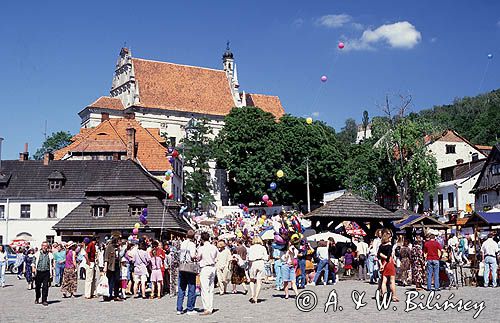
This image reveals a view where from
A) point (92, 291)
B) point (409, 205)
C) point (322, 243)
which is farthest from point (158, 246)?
point (409, 205)

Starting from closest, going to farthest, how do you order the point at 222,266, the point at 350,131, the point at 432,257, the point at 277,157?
the point at 432,257 → the point at 222,266 → the point at 277,157 → the point at 350,131

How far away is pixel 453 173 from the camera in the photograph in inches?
2623

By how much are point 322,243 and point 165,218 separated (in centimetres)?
2238

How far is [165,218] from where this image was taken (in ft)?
141

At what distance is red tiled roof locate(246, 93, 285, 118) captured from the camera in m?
117

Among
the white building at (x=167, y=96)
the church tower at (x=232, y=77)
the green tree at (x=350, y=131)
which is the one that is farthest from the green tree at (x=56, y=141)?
the green tree at (x=350, y=131)

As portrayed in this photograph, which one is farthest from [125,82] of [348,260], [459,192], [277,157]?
[348,260]

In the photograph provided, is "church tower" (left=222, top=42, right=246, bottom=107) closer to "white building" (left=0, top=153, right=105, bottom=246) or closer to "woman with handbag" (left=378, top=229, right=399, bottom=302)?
"white building" (left=0, top=153, right=105, bottom=246)

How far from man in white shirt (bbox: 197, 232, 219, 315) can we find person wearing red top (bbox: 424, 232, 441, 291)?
7.16 m

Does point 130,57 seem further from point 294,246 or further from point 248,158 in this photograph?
point 294,246

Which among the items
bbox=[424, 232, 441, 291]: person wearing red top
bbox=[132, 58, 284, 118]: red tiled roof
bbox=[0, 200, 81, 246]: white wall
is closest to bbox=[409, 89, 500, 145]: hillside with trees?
bbox=[132, 58, 284, 118]: red tiled roof

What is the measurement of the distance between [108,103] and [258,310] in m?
90.7

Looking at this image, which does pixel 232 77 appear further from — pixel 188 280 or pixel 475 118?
pixel 188 280

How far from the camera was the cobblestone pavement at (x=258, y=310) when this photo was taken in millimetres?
13672
